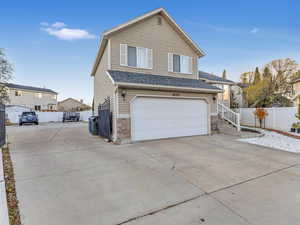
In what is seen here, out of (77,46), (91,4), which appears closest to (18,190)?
(91,4)

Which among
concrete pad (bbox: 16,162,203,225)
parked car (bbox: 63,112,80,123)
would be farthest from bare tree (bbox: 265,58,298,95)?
parked car (bbox: 63,112,80,123)

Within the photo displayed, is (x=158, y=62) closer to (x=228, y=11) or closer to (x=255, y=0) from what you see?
(x=228, y=11)

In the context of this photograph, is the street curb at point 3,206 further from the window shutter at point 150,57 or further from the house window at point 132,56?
the window shutter at point 150,57

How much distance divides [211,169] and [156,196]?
215 cm

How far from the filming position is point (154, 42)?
1017cm

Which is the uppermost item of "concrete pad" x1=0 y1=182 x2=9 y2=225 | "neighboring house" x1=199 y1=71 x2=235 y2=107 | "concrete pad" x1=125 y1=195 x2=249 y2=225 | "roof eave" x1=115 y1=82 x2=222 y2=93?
"neighboring house" x1=199 y1=71 x2=235 y2=107

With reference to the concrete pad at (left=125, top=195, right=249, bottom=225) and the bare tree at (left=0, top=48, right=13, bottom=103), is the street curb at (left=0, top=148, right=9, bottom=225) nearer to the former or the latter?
the concrete pad at (left=125, top=195, right=249, bottom=225)

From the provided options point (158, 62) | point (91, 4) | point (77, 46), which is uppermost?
point (91, 4)

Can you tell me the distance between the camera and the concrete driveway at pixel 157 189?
2.40 metres

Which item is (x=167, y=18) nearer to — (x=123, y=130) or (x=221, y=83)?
(x=221, y=83)

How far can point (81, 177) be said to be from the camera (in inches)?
151

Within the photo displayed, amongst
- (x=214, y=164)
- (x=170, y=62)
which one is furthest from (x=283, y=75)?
A: (x=214, y=164)

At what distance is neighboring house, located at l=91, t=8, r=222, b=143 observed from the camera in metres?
7.93

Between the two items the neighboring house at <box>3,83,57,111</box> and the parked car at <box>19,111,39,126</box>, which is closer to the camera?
the parked car at <box>19,111,39,126</box>
